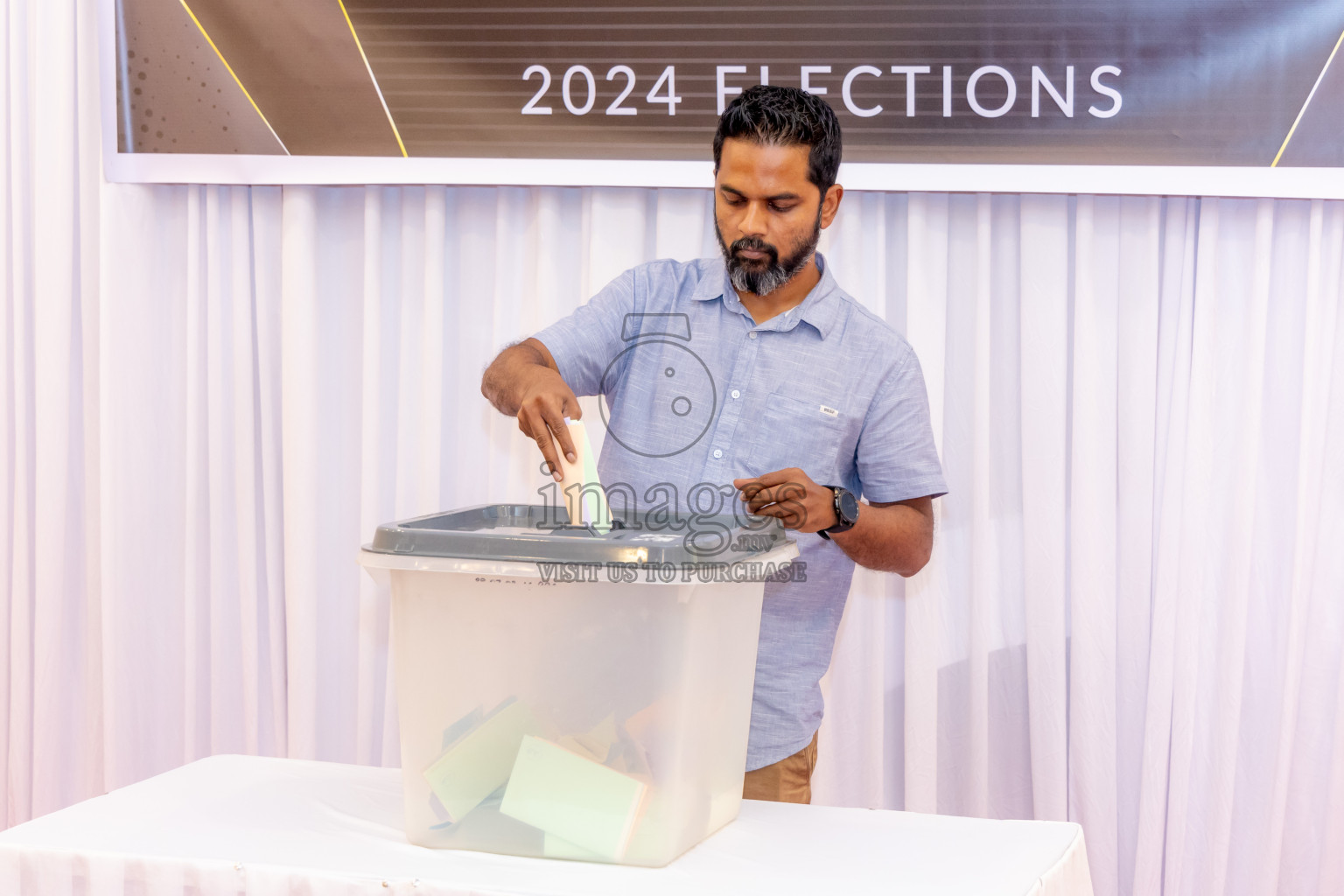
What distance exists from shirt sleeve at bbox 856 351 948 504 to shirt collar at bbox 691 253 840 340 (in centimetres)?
11

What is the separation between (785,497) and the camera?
103cm

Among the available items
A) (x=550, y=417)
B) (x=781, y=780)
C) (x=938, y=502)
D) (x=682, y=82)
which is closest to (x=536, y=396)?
(x=550, y=417)

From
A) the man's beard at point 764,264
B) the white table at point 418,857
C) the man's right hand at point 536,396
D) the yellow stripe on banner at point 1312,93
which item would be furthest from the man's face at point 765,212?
the yellow stripe on banner at point 1312,93

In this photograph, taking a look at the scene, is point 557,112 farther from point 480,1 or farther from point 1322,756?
point 1322,756

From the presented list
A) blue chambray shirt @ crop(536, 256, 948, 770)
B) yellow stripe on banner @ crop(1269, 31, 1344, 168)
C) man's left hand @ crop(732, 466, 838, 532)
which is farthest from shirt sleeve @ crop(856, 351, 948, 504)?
yellow stripe on banner @ crop(1269, 31, 1344, 168)

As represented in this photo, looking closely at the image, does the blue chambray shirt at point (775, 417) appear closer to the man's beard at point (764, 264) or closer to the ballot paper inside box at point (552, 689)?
the man's beard at point (764, 264)

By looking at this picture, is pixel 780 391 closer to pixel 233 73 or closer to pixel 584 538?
pixel 584 538

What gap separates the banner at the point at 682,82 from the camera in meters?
1.79

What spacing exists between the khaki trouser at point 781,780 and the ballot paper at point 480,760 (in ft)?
1.64

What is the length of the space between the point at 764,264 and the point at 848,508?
1.20 ft

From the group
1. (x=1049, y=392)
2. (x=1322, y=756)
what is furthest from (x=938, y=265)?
(x=1322, y=756)

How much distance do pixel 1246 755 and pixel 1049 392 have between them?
2.42 feet

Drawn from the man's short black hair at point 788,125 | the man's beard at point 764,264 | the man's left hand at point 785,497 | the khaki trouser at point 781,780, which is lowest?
the khaki trouser at point 781,780

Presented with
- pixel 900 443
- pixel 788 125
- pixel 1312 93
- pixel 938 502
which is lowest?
→ pixel 938 502
